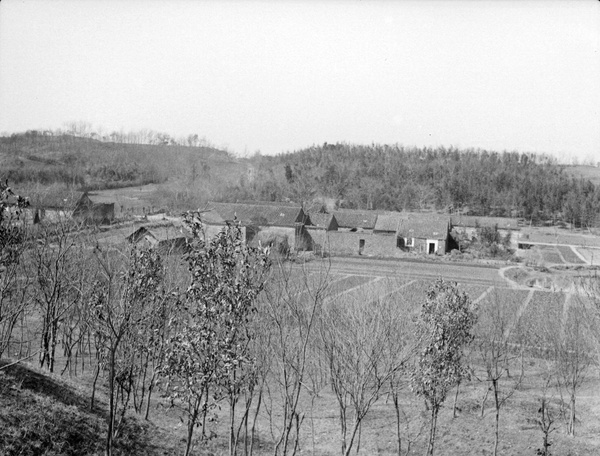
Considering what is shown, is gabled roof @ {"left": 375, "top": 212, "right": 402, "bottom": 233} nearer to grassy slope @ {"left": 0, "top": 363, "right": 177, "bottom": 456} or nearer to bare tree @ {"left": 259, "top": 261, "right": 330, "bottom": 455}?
bare tree @ {"left": 259, "top": 261, "right": 330, "bottom": 455}

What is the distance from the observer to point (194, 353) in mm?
6664

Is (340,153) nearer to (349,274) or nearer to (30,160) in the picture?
(30,160)

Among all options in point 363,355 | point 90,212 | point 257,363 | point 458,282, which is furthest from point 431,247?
point 257,363

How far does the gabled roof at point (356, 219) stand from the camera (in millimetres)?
55309

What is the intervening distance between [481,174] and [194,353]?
92793 millimetres

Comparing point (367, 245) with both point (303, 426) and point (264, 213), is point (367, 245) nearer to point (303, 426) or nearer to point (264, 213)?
point (264, 213)

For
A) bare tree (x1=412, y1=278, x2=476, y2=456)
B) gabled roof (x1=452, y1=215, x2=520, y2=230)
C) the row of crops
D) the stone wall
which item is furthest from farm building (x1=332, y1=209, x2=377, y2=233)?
bare tree (x1=412, y1=278, x2=476, y2=456)

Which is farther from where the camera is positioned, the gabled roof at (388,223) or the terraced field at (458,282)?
the gabled roof at (388,223)

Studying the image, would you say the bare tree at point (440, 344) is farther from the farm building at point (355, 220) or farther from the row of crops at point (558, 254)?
the farm building at point (355, 220)

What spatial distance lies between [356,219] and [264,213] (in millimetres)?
12872

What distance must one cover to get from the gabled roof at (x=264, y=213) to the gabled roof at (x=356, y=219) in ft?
26.8

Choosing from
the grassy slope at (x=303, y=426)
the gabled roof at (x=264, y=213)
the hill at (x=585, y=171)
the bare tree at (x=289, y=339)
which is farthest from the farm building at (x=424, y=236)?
the hill at (x=585, y=171)

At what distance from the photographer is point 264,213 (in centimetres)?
4731

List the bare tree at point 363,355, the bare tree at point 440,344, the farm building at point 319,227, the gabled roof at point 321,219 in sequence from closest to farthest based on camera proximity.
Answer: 1. the bare tree at point 363,355
2. the bare tree at point 440,344
3. the farm building at point 319,227
4. the gabled roof at point 321,219
